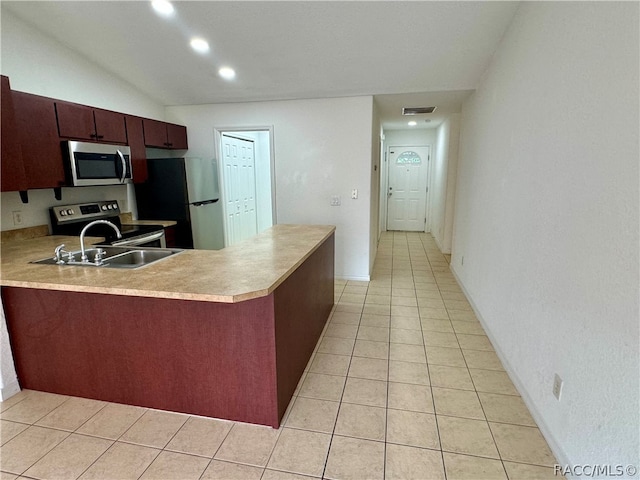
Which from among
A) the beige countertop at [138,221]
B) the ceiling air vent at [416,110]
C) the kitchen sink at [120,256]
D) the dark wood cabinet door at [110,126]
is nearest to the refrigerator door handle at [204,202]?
the beige countertop at [138,221]

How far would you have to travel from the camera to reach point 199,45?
300cm

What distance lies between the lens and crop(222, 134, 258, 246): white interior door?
4.80 m

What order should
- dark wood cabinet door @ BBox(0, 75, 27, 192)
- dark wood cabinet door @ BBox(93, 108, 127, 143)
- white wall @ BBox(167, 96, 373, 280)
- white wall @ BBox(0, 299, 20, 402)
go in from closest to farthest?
1. white wall @ BBox(0, 299, 20, 402)
2. dark wood cabinet door @ BBox(0, 75, 27, 192)
3. dark wood cabinet door @ BBox(93, 108, 127, 143)
4. white wall @ BBox(167, 96, 373, 280)

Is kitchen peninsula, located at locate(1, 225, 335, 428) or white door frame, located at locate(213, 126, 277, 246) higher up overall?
white door frame, located at locate(213, 126, 277, 246)

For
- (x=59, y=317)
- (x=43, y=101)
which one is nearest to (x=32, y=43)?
(x=43, y=101)

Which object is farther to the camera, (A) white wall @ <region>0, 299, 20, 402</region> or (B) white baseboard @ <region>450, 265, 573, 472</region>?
(A) white wall @ <region>0, 299, 20, 402</region>

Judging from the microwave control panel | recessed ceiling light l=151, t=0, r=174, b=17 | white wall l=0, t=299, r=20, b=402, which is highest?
recessed ceiling light l=151, t=0, r=174, b=17

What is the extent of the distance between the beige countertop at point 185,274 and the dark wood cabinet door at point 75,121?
41.7 inches

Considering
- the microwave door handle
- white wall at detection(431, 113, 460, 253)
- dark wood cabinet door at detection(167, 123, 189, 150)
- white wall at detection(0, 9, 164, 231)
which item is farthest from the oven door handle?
white wall at detection(431, 113, 460, 253)

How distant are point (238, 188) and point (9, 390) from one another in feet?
12.1

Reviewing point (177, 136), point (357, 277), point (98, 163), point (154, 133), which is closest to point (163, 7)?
point (98, 163)

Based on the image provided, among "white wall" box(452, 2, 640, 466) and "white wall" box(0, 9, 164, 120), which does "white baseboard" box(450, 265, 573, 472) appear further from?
"white wall" box(0, 9, 164, 120)

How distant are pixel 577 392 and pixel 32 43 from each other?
14.6 ft

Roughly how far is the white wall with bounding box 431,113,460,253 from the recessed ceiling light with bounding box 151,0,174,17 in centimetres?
417
